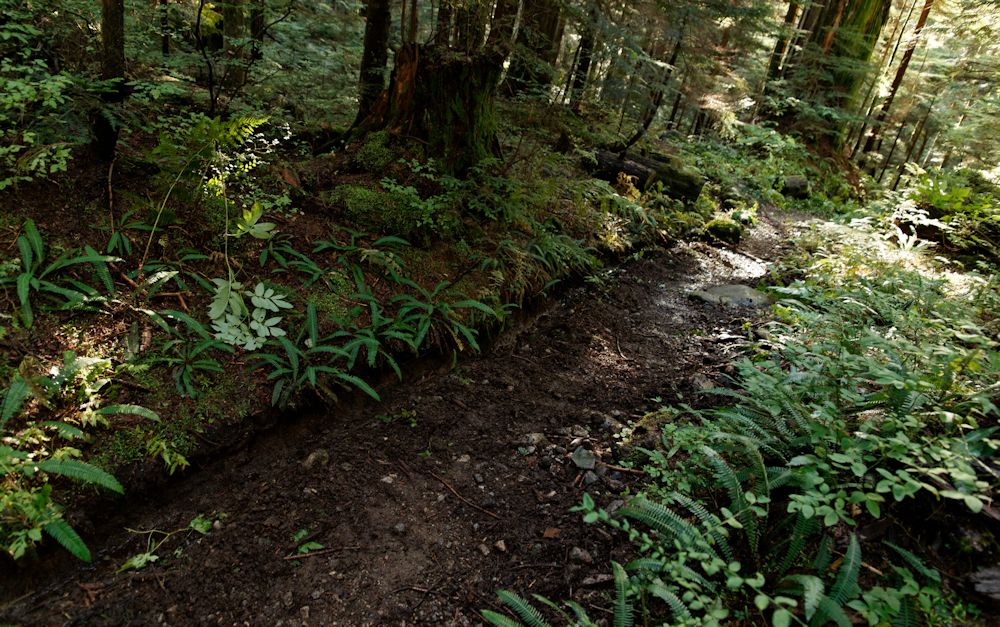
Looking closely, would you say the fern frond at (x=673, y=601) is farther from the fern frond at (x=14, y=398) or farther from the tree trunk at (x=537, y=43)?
the tree trunk at (x=537, y=43)

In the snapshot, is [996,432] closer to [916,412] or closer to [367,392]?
[916,412]

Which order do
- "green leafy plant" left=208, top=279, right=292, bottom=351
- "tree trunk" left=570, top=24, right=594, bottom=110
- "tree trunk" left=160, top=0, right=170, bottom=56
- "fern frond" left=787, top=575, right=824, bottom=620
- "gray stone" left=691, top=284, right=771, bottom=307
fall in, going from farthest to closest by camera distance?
"tree trunk" left=570, top=24, right=594, bottom=110 → "tree trunk" left=160, top=0, right=170, bottom=56 → "gray stone" left=691, top=284, right=771, bottom=307 → "green leafy plant" left=208, top=279, right=292, bottom=351 → "fern frond" left=787, top=575, right=824, bottom=620

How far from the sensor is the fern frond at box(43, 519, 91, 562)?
2348mm

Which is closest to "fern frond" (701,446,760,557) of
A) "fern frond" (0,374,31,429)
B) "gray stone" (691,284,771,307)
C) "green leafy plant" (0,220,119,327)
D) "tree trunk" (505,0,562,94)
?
"fern frond" (0,374,31,429)

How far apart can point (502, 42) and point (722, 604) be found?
6116mm

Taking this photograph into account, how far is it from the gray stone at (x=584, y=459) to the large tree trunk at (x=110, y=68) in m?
4.67

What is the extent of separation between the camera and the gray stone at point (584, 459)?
3.47 m

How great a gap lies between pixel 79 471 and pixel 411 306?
2548 mm

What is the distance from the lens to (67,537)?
237cm

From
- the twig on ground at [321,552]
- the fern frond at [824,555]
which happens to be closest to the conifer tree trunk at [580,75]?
the fern frond at [824,555]

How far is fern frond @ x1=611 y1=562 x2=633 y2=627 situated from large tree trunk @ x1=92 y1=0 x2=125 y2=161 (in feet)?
16.6

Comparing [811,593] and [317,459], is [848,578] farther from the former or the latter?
[317,459]

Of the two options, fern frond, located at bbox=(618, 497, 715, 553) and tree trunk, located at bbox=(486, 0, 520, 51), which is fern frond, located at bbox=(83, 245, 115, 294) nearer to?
fern frond, located at bbox=(618, 497, 715, 553)

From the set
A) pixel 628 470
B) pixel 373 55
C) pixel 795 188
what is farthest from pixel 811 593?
pixel 795 188
